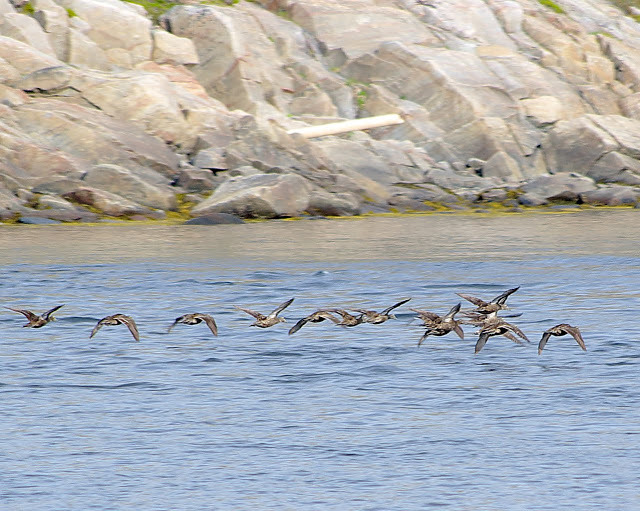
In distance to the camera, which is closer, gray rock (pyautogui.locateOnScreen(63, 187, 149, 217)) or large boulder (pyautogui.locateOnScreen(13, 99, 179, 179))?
gray rock (pyautogui.locateOnScreen(63, 187, 149, 217))

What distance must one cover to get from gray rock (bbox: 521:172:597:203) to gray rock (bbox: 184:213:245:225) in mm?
13644

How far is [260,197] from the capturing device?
38375mm

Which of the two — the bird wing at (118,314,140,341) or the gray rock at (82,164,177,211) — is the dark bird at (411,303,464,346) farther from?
the gray rock at (82,164,177,211)

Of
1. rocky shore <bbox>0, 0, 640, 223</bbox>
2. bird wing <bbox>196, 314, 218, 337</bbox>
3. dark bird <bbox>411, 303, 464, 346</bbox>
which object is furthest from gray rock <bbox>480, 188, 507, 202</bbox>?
bird wing <bbox>196, 314, 218, 337</bbox>

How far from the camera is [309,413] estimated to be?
12.7m

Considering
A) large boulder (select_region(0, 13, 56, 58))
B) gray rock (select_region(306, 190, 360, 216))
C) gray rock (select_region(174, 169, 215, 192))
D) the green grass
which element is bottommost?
gray rock (select_region(306, 190, 360, 216))

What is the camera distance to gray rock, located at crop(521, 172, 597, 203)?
45.3 meters

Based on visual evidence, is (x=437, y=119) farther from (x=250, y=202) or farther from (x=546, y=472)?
(x=546, y=472)

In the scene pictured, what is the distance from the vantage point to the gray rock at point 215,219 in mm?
36969

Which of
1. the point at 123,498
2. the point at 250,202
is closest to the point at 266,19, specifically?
the point at 250,202

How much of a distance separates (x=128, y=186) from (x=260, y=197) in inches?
182

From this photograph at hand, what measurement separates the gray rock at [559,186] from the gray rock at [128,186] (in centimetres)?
1533

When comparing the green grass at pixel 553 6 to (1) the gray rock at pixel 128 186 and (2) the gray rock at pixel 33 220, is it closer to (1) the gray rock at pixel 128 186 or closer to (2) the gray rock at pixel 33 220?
(1) the gray rock at pixel 128 186

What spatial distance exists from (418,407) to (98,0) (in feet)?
136
